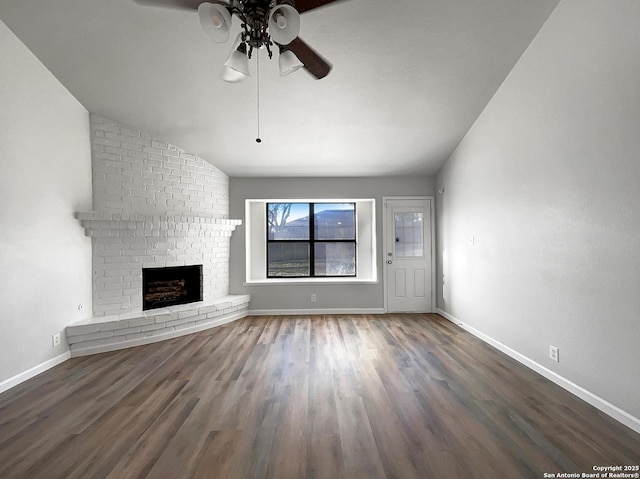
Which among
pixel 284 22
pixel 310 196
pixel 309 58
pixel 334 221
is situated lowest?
pixel 334 221

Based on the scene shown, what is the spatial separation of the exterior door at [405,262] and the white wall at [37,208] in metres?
4.26

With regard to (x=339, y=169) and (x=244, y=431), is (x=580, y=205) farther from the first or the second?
(x=339, y=169)

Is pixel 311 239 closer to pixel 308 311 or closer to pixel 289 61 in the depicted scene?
pixel 308 311

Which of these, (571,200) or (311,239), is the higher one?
(571,200)

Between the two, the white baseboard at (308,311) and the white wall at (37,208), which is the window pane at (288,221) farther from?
the white wall at (37,208)

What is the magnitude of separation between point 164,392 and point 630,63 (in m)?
4.07

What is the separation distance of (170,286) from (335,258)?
2.79m

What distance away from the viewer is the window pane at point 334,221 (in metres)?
5.98

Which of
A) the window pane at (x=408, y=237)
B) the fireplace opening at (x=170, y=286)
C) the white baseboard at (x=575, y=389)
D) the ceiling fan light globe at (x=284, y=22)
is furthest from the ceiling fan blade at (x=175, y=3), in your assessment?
the window pane at (x=408, y=237)

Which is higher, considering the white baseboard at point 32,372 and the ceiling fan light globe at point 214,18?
the ceiling fan light globe at point 214,18

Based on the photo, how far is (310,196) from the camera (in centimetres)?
548

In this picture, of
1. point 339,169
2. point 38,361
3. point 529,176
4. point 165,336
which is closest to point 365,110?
point 339,169

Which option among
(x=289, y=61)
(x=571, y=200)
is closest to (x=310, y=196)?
(x=289, y=61)

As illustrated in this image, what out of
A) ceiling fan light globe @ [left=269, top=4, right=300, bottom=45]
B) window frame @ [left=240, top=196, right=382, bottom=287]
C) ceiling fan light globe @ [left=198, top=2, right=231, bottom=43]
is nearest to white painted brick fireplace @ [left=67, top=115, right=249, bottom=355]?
window frame @ [left=240, top=196, right=382, bottom=287]
